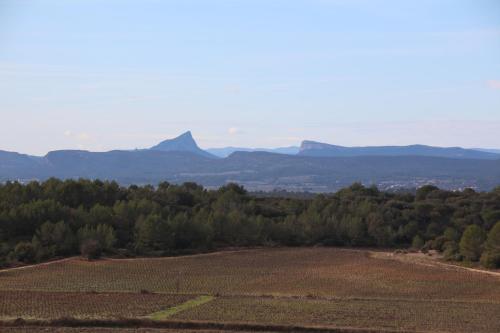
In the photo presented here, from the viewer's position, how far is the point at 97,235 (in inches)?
2547

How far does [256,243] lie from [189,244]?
826 centimetres

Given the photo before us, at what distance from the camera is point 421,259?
65562mm

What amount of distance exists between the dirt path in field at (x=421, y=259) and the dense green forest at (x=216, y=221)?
1.89 meters

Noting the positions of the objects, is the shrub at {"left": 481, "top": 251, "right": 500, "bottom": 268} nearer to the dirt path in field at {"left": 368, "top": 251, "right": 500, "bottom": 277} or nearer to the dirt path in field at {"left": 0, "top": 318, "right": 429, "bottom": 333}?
the dirt path in field at {"left": 368, "top": 251, "right": 500, "bottom": 277}

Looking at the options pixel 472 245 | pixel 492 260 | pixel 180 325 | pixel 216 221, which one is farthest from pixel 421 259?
pixel 180 325

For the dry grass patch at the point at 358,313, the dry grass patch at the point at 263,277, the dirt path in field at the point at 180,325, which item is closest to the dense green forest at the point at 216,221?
the dry grass patch at the point at 263,277

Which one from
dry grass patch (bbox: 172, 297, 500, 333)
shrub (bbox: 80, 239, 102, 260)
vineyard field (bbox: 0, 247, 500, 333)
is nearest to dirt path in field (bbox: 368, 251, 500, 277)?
vineyard field (bbox: 0, 247, 500, 333)

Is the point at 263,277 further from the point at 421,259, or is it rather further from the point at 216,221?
the point at 216,221

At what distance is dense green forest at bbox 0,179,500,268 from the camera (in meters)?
63.8

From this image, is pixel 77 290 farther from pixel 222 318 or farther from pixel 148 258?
pixel 148 258

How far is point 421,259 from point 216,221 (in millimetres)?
20980

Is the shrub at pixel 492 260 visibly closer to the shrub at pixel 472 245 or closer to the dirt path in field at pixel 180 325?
the shrub at pixel 472 245

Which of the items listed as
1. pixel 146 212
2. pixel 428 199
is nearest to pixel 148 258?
pixel 146 212

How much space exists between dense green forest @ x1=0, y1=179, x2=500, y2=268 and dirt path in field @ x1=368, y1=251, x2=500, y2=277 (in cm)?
189
